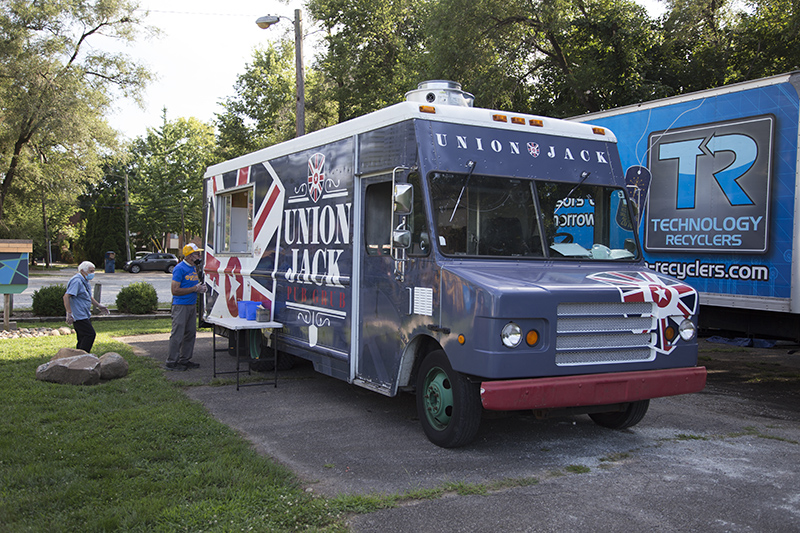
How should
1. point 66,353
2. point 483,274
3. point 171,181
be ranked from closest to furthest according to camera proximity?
point 483,274 < point 66,353 < point 171,181

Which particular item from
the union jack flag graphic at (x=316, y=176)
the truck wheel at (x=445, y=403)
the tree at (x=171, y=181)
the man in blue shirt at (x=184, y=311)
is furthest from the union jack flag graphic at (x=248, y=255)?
the tree at (x=171, y=181)

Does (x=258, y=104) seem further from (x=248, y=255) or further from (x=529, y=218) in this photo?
(x=529, y=218)

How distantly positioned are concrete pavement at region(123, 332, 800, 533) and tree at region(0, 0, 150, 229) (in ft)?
80.5

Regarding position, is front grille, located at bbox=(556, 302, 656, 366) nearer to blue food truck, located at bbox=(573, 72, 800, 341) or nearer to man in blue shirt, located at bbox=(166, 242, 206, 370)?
blue food truck, located at bbox=(573, 72, 800, 341)

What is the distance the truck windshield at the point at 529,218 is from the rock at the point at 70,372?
16.6ft

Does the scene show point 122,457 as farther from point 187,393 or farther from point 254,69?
point 254,69

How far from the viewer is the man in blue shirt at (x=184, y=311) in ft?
31.1

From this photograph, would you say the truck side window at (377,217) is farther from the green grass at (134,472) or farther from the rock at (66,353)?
the rock at (66,353)

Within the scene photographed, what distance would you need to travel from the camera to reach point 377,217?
6734 millimetres

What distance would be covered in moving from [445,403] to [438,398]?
0.35ft

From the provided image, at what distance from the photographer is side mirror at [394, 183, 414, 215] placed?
18.5ft

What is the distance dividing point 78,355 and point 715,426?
25.0 ft

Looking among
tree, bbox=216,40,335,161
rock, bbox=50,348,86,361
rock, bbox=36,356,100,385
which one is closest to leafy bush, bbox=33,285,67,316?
rock, bbox=50,348,86,361

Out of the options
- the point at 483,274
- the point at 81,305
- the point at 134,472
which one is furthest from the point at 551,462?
the point at 81,305
